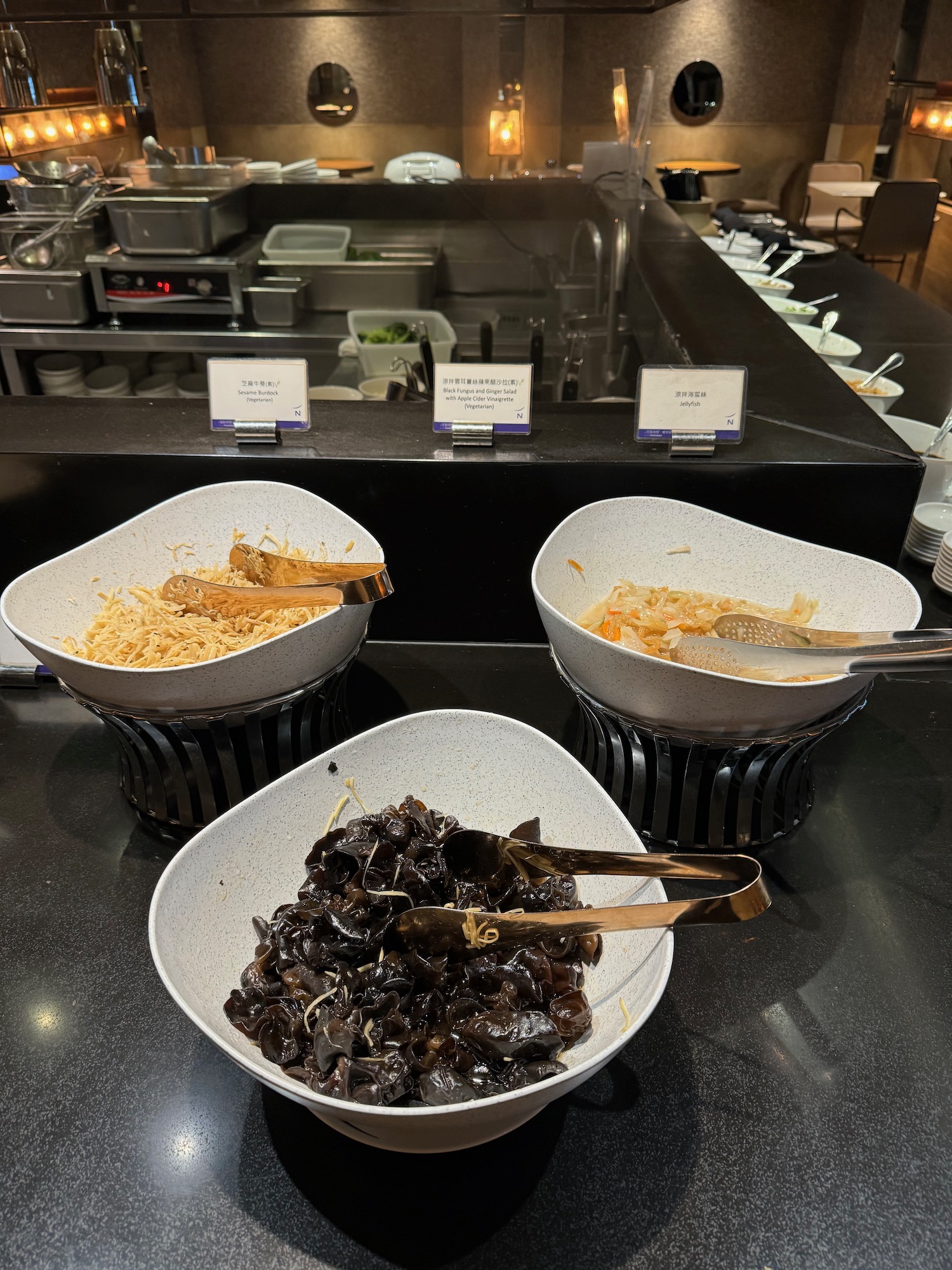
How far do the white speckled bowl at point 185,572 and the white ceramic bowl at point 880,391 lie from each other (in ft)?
3.39

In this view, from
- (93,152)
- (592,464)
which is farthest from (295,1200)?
(93,152)

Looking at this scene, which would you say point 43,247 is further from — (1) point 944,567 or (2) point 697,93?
(2) point 697,93

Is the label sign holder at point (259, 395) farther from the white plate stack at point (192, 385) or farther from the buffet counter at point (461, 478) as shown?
the white plate stack at point (192, 385)

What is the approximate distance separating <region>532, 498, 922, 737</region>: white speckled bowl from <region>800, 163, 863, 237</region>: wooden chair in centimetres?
538

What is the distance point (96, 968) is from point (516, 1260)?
450 millimetres

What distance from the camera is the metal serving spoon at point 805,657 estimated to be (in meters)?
0.71

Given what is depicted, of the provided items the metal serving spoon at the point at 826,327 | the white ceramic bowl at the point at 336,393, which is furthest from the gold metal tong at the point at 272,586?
the metal serving spoon at the point at 826,327

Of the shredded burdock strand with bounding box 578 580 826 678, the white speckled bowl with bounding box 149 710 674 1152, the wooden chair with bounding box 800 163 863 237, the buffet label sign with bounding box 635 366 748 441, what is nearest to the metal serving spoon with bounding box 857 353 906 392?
the buffet label sign with bounding box 635 366 748 441

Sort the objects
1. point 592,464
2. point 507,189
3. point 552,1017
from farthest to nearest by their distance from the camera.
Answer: point 507,189
point 592,464
point 552,1017

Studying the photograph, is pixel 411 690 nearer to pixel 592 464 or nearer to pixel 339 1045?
pixel 592 464

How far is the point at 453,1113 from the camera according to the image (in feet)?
1.67

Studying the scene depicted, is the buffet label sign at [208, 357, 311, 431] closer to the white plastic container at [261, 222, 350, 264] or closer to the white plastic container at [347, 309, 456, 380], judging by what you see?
the white plastic container at [347, 309, 456, 380]

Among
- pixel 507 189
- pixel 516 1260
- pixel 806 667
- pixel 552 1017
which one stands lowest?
pixel 516 1260

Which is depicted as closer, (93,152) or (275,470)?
(275,470)
